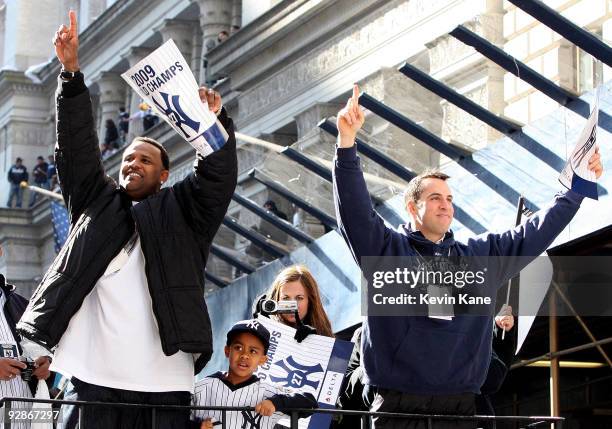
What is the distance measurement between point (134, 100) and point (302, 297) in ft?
117

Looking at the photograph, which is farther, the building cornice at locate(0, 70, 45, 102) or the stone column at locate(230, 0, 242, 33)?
the building cornice at locate(0, 70, 45, 102)

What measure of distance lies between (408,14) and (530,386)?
946 centimetres

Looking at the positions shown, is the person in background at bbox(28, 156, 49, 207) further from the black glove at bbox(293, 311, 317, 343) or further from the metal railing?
the metal railing

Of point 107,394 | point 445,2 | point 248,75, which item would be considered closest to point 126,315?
point 107,394

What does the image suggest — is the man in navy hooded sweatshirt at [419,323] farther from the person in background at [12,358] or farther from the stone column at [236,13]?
the stone column at [236,13]

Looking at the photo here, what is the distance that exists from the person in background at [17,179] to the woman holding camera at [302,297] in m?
42.3

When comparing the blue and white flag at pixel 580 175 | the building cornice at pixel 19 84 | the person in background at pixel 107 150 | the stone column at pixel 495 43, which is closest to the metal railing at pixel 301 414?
the blue and white flag at pixel 580 175

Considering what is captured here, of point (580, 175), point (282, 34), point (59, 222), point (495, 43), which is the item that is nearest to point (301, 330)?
point (580, 175)

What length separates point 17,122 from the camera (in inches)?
2131

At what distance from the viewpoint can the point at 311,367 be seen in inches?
337

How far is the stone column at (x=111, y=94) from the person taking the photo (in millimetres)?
46344

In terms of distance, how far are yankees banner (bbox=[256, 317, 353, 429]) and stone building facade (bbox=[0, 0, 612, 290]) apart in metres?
6.01

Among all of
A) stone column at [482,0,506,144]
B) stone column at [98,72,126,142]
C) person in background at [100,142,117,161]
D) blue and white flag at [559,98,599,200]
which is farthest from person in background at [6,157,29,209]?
blue and white flag at [559,98,599,200]

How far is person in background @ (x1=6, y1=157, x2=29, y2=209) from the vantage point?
51.1 m
